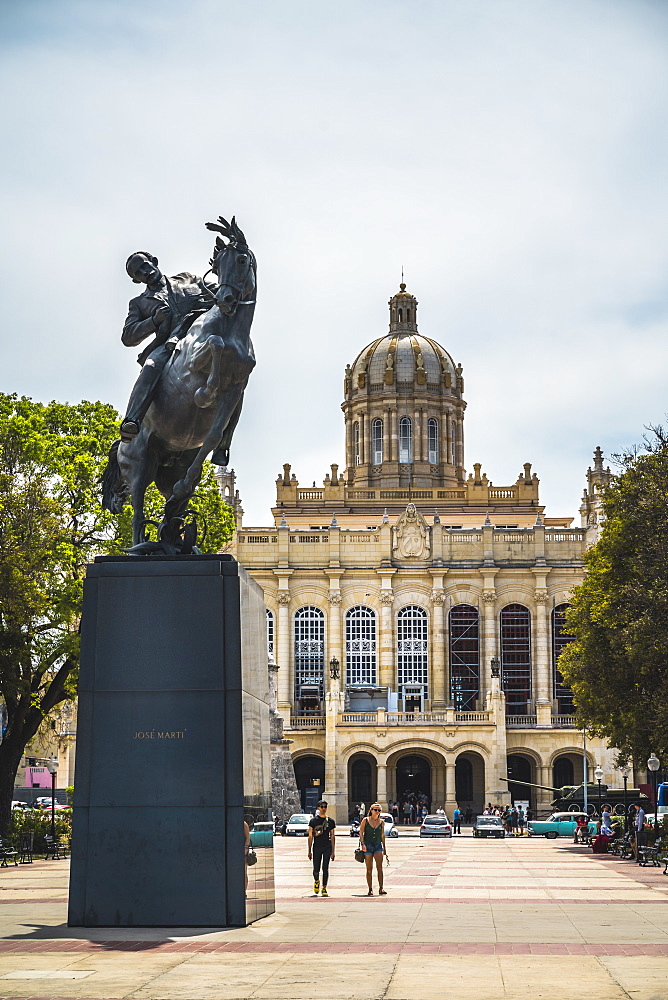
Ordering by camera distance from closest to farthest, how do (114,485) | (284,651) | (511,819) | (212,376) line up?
1. (212,376)
2. (114,485)
3. (511,819)
4. (284,651)

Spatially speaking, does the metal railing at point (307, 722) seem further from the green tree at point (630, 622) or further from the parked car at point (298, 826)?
the green tree at point (630, 622)

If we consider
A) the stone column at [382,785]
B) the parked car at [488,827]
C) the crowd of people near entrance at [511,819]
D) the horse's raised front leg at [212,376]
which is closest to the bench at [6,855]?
the horse's raised front leg at [212,376]

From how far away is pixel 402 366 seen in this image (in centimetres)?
10175

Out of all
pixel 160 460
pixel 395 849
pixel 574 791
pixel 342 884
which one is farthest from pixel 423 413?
pixel 160 460

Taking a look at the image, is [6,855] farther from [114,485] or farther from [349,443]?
[349,443]

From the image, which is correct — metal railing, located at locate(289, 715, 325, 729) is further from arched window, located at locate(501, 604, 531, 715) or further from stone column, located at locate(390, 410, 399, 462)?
stone column, located at locate(390, 410, 399, 462)

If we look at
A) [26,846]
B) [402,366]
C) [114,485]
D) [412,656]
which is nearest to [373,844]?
[114,485]

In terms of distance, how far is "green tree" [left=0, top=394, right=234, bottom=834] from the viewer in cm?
3538

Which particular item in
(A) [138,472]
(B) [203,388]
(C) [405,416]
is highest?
(C) [405,416]

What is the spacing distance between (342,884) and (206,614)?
1066 centimetres

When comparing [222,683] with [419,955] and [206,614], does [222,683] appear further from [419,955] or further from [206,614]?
[419,955]

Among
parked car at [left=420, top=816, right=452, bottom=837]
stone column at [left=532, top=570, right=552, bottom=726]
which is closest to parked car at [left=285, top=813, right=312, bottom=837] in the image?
parked car at [left=420, top=816, right=452, bottom=837]

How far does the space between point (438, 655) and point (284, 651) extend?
9.14 meters

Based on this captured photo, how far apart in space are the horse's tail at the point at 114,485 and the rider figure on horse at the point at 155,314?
52 centimetres
